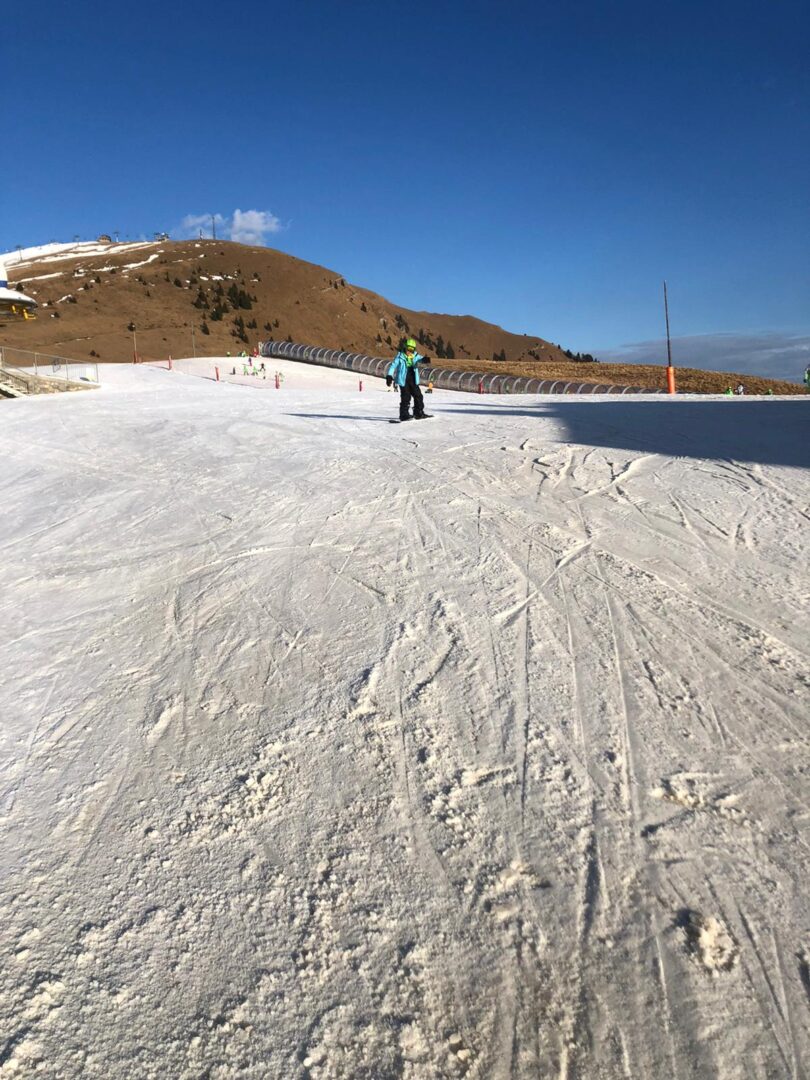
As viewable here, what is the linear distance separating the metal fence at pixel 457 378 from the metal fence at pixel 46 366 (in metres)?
14.7

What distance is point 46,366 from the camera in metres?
30.5

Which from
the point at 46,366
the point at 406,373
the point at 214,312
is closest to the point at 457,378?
the point at 46,366

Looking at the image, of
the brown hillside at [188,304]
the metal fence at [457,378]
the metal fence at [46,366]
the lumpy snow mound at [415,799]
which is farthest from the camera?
the brown hillside at [188,304]

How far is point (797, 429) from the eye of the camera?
897cm

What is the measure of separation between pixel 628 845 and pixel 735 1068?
70cm

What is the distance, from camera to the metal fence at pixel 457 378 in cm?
2891

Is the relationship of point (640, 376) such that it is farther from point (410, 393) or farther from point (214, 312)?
point (214, 312)

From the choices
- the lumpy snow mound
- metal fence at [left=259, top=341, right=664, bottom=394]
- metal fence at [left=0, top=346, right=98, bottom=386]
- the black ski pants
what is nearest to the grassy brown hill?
metal fence at [left=259, top=341, right=664, bottom=394]

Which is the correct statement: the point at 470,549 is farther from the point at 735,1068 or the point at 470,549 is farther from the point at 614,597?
the point at 735,1068

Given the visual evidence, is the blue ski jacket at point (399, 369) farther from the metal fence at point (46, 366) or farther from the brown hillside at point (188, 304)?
the brown hillside at point (188, 304)

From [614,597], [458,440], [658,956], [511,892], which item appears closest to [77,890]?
[511,892]

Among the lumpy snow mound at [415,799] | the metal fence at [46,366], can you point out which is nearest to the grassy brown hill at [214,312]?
the metal fence at [46,366]

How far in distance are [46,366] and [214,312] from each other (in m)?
30.2

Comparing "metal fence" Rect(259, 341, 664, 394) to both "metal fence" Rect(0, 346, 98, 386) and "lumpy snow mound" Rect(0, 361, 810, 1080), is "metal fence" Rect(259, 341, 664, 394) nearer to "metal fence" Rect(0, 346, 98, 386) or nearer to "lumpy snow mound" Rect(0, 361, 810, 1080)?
"metal fence" Rect(0, 346, 98, 386)
